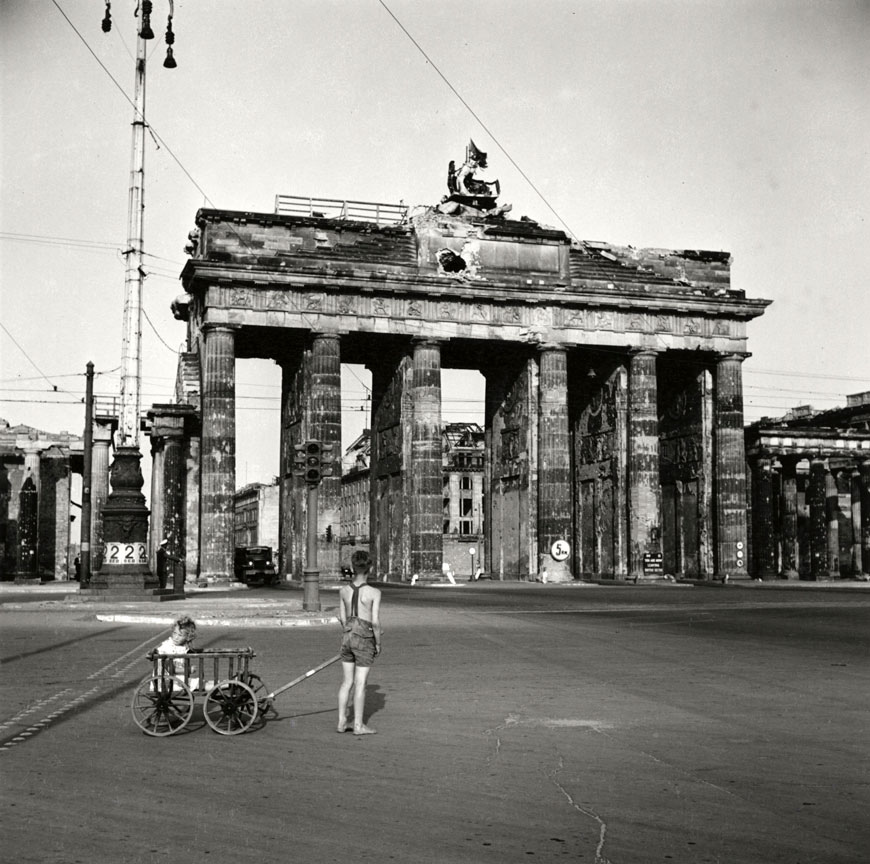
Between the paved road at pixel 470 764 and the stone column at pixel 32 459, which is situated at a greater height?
the stone column at pixel 32 459

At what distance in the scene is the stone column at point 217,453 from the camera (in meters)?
49.0

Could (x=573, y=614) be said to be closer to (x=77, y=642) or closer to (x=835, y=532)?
(x=77, y=642)

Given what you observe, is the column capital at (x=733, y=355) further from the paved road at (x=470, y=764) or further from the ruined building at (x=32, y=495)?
the paved road at (x=470, y=764)

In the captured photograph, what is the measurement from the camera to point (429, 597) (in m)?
39.2

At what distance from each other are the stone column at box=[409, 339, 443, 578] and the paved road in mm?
32735

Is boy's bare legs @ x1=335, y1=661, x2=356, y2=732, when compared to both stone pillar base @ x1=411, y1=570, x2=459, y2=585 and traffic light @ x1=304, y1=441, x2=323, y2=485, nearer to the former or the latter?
traffic light @ x1=304, y1=441, x2=323, y2=485

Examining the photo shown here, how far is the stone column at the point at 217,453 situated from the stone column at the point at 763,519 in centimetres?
2806

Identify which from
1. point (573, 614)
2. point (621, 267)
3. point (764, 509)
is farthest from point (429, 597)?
point (764, 509)

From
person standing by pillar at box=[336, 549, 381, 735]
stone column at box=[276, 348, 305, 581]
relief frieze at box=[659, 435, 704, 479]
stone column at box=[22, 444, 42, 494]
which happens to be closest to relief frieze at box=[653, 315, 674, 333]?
relief frieze at box=[659, 435, 704, 479]

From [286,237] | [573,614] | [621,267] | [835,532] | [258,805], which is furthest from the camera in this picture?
[835,532]

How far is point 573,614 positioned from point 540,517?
2406 centimetres

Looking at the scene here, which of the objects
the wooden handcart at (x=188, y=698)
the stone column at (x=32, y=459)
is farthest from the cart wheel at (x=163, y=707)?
the stone column at (x=32, y=459)

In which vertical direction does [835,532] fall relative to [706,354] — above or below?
below

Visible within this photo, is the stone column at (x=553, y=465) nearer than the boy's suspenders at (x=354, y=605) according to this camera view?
No
